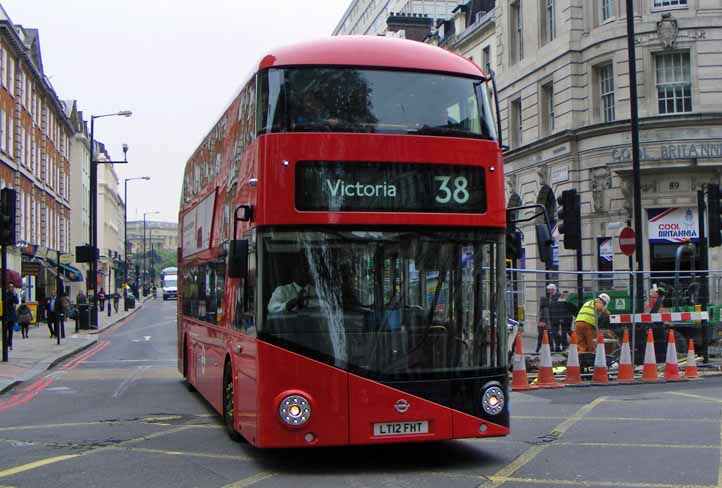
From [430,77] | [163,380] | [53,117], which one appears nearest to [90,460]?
[430,77]

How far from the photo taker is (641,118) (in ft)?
94.0

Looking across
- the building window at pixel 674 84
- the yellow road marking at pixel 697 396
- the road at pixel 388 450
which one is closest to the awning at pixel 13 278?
the road at pixel 388 450

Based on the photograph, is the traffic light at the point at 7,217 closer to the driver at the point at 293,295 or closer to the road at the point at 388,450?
the road at the point at 388,450

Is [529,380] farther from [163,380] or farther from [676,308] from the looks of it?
[163,380]

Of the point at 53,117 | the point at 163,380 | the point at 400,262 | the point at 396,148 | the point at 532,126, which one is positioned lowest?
the point at 163,380

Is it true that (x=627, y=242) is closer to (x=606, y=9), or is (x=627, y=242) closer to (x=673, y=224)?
(x=673, y=224)

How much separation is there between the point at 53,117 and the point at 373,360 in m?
56.1

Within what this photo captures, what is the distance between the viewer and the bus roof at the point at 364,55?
26.6 ft

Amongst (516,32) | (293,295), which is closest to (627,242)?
(293,295)

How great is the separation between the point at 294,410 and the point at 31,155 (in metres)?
45.0

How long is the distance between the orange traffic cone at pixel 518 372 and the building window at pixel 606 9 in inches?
743

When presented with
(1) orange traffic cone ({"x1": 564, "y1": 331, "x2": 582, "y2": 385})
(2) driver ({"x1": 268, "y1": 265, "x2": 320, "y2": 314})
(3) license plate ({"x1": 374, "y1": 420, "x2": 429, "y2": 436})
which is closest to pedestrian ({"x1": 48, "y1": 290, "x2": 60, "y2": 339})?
(1) orange traffic cone ({"x1": 564, "y1": 331, "x2": 582, "y2": 385})

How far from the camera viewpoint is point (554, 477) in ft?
24.7

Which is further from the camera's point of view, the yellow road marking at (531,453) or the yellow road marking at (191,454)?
the yellow road marking at (191,454)
